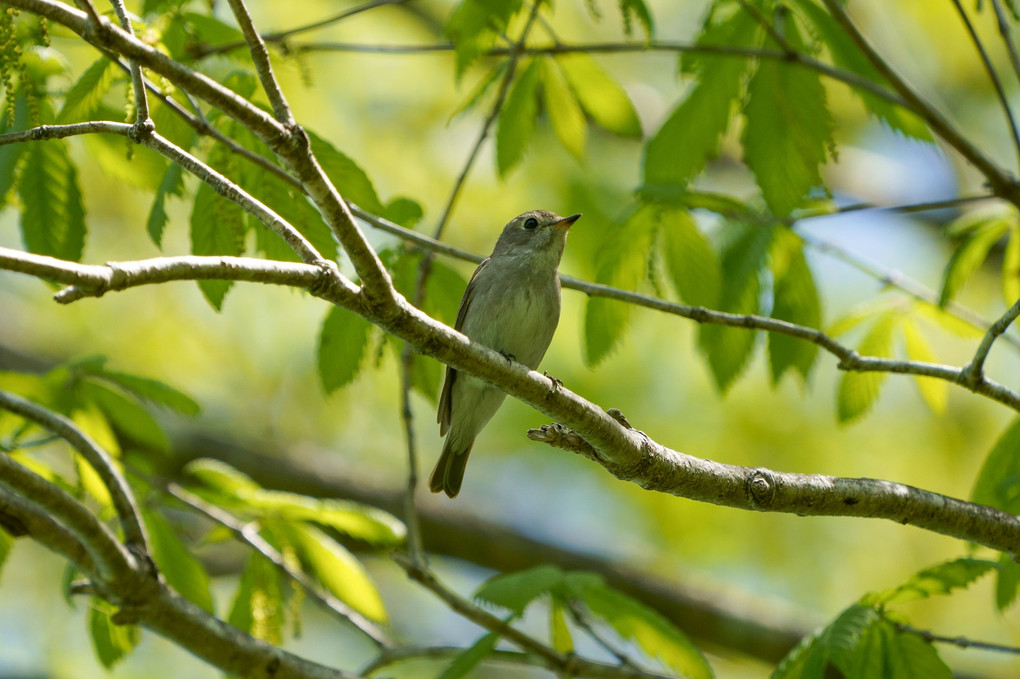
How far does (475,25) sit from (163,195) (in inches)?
60.6

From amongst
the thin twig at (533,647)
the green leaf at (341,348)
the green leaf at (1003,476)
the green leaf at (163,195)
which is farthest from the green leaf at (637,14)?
the thin twig at (533,647)

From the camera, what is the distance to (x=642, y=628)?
3.93 m

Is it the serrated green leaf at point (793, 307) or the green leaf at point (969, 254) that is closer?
the green leaf at point (969, 254)

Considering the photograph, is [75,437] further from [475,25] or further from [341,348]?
[475,25]

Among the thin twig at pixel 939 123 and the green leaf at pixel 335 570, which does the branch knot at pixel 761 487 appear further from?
the green leaf at pixel 335 570

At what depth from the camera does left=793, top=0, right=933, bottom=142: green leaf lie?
396 cm

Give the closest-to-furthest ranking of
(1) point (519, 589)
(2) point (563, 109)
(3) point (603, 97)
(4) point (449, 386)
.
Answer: (1) point (519, 589)
(3) point (603, 97)
(2) point (563, 109)
(4) point (449, 386)

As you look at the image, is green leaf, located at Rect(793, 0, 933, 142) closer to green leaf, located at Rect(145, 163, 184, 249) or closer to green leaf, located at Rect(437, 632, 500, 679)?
green leaf, located at Rect(145, 163, 184, 249)

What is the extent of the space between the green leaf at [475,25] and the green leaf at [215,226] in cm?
128

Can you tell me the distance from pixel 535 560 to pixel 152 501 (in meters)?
3.77

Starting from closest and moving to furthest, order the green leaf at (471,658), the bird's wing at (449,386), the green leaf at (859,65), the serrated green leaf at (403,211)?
1. the green leaf at (471,658)
2. the green leaf at (859,65)
3. the serrated green leaf at (403,211)
4. the bird's wing at (449,386)

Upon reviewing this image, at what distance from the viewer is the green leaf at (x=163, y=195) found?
330 cm

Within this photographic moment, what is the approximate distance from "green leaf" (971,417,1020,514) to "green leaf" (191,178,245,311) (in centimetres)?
319

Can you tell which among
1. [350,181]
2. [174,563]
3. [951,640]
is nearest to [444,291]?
[350,181]
